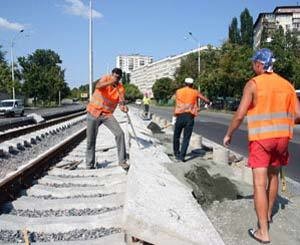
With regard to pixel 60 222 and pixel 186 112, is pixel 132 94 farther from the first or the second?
pixel 60 222

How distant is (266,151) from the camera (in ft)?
18.7

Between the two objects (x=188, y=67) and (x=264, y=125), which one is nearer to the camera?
(x=264, y=125)

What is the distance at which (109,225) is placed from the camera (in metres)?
5.96

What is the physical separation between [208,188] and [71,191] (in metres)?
2.04

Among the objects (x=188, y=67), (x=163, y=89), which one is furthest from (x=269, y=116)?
(x=163, y=89)

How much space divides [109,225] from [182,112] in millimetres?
6086

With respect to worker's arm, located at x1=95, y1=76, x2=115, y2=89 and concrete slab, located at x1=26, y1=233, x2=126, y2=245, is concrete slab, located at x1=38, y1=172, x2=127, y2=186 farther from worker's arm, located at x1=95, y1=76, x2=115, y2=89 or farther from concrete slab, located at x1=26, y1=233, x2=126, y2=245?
concrete slab, located at x1=26, y1=233, x2=126, y2=245

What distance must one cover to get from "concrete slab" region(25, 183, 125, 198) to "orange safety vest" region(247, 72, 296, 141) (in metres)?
2.72

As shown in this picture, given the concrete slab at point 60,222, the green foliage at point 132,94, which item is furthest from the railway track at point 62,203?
the green foliage at point 132,94

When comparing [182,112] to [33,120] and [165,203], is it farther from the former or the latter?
[33,120]

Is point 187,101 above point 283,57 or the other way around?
the other way around

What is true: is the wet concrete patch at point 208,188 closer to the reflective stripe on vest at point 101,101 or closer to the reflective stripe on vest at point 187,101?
the reflective stripe on vest at point 101,101

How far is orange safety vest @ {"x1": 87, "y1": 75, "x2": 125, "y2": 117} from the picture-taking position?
9758 mm

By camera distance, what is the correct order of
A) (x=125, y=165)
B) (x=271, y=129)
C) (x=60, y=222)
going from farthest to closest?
(x=125, y=165) → (x=60, y=222) → (x=271, y=129)
